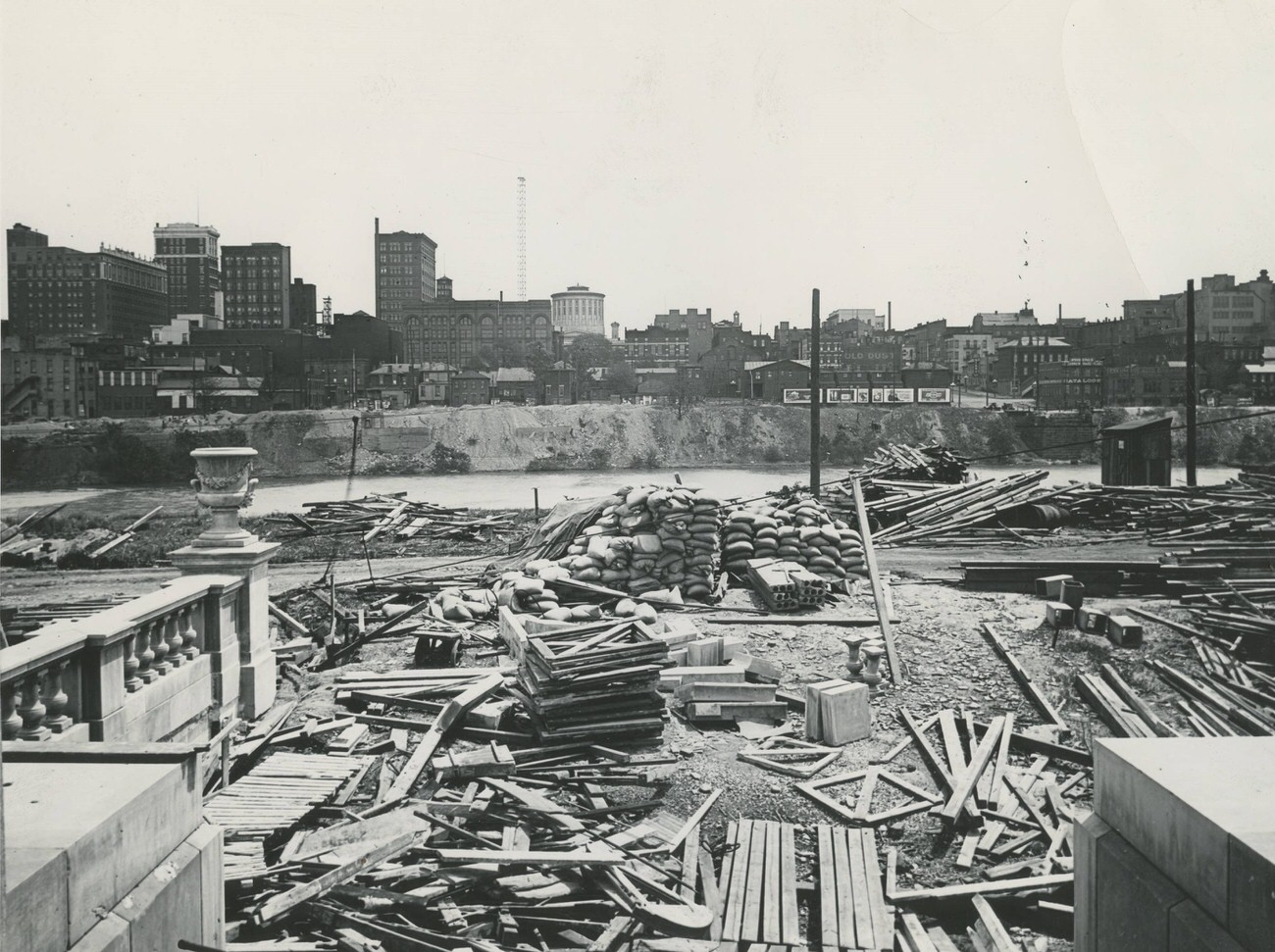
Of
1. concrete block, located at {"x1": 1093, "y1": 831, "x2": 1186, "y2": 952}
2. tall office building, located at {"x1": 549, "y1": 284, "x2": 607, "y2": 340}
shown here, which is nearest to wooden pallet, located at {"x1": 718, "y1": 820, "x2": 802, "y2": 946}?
concrete block, located at {"x1": 1093, "y1": 831, "x2": 1186, "y2": 952}

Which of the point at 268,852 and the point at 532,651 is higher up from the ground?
the point at 532,651

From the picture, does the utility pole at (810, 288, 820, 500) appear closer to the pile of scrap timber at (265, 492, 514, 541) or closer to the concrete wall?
the pile of scrap timber at (265, 492, 514, 541)

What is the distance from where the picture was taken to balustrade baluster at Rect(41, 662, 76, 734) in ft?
17.0

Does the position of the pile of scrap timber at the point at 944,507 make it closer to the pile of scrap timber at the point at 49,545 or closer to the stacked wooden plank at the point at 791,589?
the stacked wooden plank at the point at 791,589

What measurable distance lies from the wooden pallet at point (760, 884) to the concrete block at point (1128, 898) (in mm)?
2413

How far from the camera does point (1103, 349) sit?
84125mm

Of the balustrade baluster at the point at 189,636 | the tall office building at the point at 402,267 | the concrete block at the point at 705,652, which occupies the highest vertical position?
the tall office building at the point at 402,267

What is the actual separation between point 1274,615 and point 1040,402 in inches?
2703

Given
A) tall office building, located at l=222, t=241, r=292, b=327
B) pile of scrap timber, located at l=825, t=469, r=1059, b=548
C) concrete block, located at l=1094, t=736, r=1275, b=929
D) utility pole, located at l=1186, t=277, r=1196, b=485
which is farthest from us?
tall office building, located at l=222, t=241, r=292, b=327

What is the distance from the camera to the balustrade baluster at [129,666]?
6.03m

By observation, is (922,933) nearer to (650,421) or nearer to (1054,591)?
(1054,591)

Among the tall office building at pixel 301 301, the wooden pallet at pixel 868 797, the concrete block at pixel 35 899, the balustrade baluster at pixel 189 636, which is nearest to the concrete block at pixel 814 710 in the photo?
the wooden pallet at pixel 868 797

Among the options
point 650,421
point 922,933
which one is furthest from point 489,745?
point 650,421

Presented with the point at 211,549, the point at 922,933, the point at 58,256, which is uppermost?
the point at 58,256
